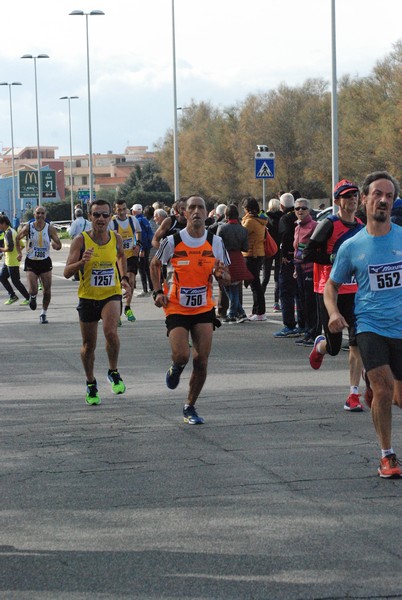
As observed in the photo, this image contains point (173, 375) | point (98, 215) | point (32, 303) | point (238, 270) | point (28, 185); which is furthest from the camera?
point (28, 185)

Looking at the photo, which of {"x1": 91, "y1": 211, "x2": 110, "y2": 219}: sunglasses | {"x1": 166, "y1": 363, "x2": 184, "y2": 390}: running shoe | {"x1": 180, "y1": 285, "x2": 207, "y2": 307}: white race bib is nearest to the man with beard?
{"x1": 180, "y1": 285, "x2": 207, "y2": 307}: white race bib

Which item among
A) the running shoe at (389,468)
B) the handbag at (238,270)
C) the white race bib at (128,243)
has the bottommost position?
the running shoe at (389,468)

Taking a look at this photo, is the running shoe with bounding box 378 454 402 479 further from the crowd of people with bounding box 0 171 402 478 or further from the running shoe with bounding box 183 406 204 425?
the running shoe with bounding box 183 406 204 425

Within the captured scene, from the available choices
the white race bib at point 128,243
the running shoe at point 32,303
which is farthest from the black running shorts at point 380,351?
the running shoe at point 32,303

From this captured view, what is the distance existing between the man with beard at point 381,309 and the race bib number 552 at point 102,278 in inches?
154

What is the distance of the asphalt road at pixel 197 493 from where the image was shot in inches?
215

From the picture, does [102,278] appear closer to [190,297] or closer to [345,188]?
[190,297]

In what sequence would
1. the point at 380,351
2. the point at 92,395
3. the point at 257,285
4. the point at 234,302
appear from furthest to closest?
the point at 234,302, the point at 257,285, the point at 92,395, the point at 380,351

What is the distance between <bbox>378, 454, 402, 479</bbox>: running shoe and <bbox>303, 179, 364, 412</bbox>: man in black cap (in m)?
2.66

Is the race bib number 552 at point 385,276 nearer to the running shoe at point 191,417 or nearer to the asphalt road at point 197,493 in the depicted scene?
the asphalt road at point 197,493

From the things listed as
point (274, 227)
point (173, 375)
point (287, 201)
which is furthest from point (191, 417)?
point (274, 227)

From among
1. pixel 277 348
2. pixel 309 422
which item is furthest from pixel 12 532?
pixel 277 348

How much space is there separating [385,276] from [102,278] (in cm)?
414

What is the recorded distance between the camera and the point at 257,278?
19.0m
